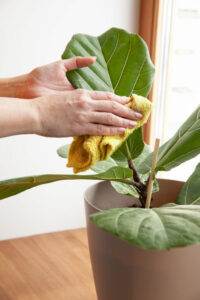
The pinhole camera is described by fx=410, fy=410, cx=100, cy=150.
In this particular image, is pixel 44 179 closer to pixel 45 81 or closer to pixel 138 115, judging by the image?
pixel 138 115

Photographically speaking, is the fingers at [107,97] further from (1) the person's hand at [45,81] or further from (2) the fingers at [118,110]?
(1) the person's hand at [45,81]

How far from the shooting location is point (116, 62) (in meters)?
0.58

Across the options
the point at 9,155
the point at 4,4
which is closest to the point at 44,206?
the point at 9,155

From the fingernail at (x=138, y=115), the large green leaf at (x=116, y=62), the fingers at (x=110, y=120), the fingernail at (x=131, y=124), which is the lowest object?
the fingernail at (x=131, y=124)

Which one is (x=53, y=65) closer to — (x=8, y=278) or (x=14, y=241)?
(x=8, y=278)

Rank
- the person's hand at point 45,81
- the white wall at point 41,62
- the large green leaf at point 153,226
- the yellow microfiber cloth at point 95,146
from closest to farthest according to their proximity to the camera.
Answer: the large green leaf at point 153,226 → the yellow microfiber cloth at point 95,146 → the person's hand at point 45,81 → the white wall at point 41,62

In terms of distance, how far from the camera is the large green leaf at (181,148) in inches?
20.8

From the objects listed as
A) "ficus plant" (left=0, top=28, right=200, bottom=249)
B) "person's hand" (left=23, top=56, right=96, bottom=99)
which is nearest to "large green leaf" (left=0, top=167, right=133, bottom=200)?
"ficus plant" (left=0, top=28, right=200, bottom=249)

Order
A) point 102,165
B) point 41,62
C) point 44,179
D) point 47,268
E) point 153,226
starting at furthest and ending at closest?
point 41,62
point 47,268
point 102,165
point 44,179
point 153,226

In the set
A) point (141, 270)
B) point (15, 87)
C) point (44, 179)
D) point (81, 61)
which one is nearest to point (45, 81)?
point (15, 87)

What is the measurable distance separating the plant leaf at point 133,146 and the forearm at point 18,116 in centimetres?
12

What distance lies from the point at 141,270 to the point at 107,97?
0.22m

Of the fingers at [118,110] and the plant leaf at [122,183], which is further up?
the fingers at [118,110]

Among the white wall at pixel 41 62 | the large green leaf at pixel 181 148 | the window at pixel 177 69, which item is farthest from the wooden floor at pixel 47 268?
the window at pixel 177 69
